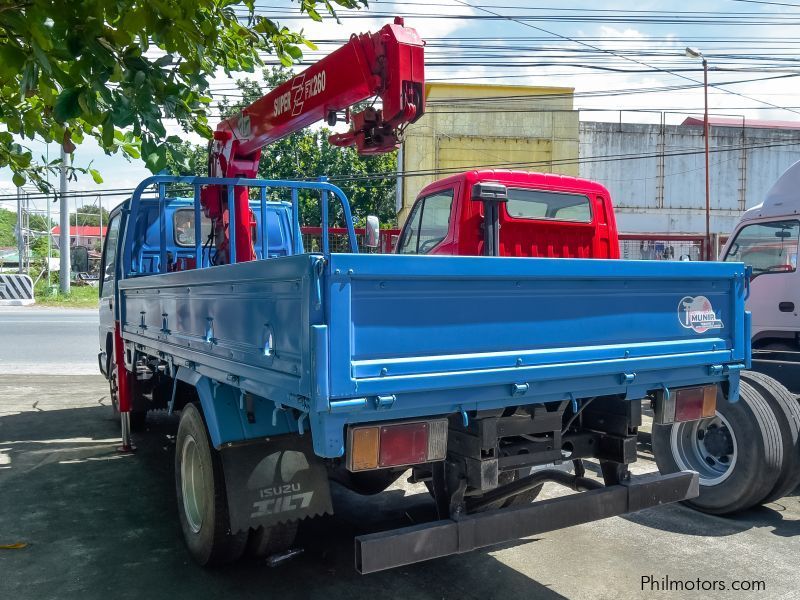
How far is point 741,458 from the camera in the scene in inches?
197

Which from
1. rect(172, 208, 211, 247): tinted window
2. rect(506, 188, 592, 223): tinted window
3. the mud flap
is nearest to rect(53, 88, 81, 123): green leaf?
the mud flap

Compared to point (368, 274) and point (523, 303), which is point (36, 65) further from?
point (523, 303)

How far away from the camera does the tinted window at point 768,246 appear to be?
6.64m

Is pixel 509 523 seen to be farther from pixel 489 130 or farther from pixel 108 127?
pixel 489 130

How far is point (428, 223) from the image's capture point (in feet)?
20.7

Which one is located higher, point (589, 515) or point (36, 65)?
point (36, 65)

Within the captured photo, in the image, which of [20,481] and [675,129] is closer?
[20,481]

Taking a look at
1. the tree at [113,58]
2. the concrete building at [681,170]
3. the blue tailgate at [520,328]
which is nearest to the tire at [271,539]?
the blue tailgate at [520,328]

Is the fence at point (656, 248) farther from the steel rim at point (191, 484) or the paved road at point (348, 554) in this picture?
the steel rim at point (191, 484)

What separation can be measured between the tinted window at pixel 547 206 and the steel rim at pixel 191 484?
3.27m

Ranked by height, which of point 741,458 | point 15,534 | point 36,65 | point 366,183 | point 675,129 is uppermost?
point 675,129

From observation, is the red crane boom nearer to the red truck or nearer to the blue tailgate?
the red truck

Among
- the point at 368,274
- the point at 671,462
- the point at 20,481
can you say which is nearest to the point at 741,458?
the point at 671,462

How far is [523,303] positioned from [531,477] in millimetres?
1042
